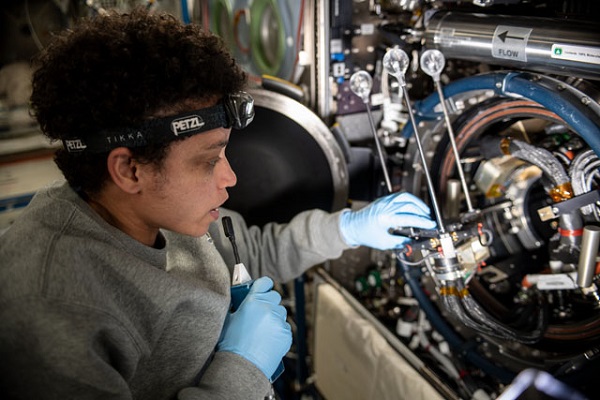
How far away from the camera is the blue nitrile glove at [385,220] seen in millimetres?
1464

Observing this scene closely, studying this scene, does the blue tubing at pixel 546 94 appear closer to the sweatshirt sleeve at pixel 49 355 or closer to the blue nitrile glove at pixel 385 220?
the blue nitrile glove at pixel 385 220

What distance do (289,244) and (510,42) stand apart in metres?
0.96

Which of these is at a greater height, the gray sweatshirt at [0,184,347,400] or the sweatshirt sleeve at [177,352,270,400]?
the gray sweatshirt at [0,184,347,400]

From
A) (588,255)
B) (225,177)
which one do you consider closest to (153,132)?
(225,177)

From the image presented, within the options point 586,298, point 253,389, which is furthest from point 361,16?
point 253,389

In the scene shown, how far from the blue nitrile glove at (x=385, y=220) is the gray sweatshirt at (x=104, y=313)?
495 mm

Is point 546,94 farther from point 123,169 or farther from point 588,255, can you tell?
point 123,169

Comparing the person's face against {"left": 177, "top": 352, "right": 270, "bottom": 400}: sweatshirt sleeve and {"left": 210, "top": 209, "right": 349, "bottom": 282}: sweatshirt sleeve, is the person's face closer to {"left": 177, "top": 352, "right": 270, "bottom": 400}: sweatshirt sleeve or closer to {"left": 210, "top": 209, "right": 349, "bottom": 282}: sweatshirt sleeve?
{"left": 177, "top": 352, "right": 270, "bottom": 400}: sweatshirt sleeve

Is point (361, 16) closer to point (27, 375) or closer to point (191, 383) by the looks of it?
point (191, 383)

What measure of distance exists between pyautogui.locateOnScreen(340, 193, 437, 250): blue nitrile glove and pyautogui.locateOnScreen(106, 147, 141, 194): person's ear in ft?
2.56

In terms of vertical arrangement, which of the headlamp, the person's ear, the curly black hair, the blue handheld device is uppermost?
the curly black hair

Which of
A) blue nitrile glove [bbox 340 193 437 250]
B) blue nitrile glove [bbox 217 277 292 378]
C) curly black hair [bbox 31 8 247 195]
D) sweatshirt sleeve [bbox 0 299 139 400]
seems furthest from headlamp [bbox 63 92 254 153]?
blue nitrile glove [bbox 340 193 437 250]

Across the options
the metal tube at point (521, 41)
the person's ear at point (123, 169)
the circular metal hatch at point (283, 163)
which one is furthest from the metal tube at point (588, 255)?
the person's ear at point (123, 169)

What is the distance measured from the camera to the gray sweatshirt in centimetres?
85
